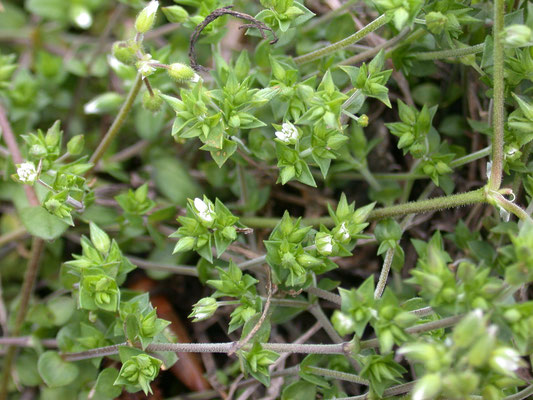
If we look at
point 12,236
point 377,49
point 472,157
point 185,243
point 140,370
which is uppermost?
point 377,49

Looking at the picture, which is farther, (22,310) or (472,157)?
(22,310)

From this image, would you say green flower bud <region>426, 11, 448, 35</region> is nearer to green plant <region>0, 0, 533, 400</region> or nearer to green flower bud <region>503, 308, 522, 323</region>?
green plant <region>0, 0, 533, 400</region>

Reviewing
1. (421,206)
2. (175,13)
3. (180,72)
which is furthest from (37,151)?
(421,206)

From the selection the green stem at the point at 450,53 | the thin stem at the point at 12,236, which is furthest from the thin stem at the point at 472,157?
the thin stem at the point at 12,236

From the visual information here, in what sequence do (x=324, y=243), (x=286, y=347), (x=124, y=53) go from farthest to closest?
(x=124, y=53)
(x=324, y=243)
(x=286, y=347)

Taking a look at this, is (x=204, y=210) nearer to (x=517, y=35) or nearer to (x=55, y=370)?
(x=55, y=370)

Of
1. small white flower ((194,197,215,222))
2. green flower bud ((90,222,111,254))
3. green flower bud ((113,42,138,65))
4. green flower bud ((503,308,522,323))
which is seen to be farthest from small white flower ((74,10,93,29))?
green flower bud ((503,308,522,323))
